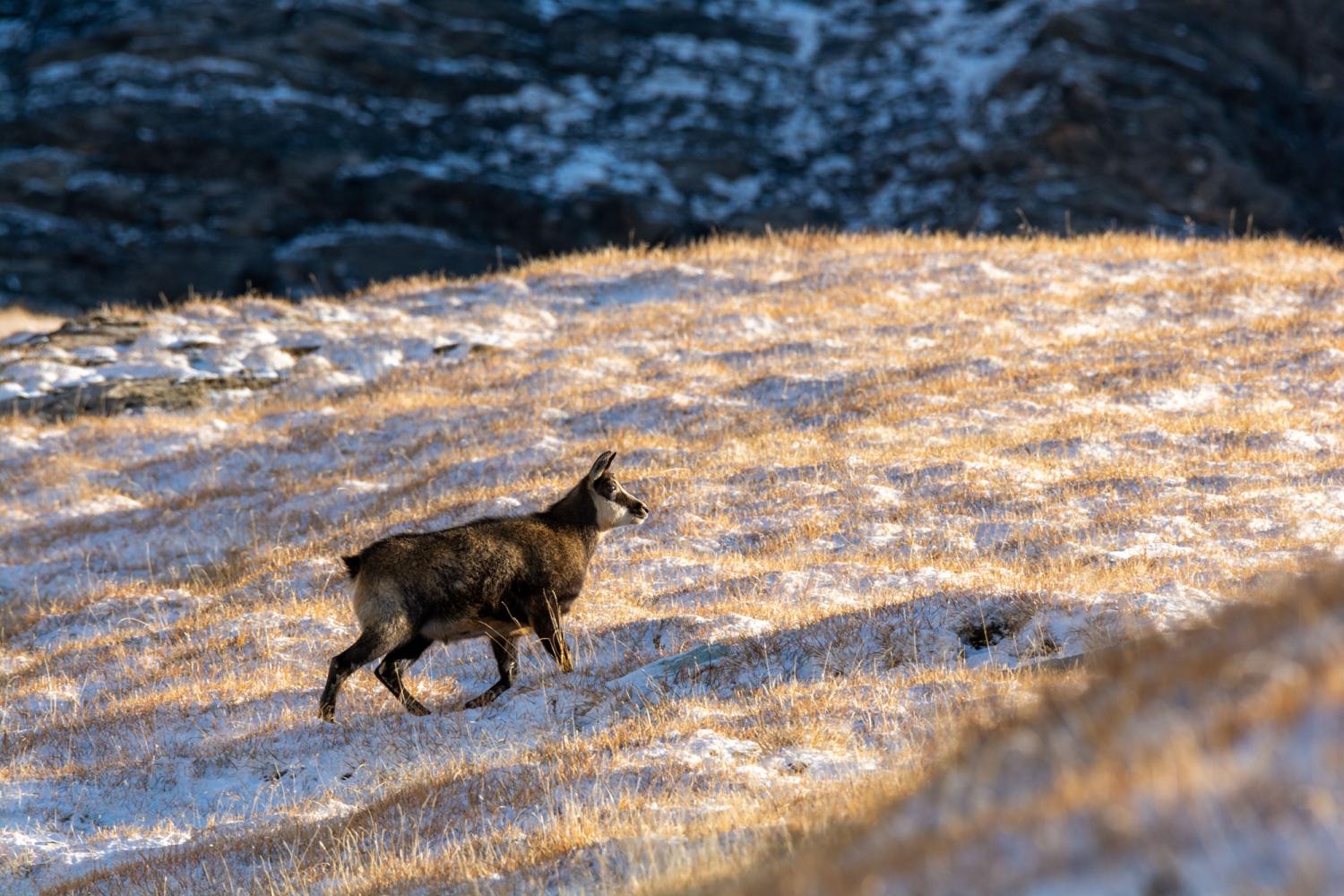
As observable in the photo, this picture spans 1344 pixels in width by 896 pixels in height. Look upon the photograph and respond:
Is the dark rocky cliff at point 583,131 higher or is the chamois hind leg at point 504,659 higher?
the chamois hind leg at point 504,659

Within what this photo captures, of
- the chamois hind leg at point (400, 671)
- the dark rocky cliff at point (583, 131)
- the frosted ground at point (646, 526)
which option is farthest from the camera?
the dark rocky cliff at point (583, 131)

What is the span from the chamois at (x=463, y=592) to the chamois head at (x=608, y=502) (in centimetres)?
35

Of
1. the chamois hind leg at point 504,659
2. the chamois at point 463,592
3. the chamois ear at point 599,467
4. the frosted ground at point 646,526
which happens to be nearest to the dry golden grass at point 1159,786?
the frosted ground at point 646,526

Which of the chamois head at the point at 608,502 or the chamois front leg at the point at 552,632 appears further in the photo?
the chamois head at the point at 608,502

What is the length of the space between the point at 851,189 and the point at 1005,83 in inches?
320

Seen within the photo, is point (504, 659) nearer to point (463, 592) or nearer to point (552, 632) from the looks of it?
point (552, 632)

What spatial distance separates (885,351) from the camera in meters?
21.7

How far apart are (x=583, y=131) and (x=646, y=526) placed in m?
43.9

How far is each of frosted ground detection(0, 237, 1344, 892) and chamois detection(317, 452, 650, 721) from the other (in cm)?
38

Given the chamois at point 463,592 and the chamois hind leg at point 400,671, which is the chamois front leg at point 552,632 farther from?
the chamois hind leg at point 400,671

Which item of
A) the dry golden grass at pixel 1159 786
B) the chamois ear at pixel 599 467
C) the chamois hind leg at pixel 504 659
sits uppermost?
the dry golden grass at pixel 1159 786

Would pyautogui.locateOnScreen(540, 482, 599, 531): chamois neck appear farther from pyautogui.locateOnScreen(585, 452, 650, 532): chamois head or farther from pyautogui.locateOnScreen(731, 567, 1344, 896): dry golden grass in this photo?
pyautogui.locateOnScreen(731, 567, 1344, 896): dry golden grass

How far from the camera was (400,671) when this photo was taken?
10.1m

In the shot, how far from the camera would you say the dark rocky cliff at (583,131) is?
4988 centimetres
